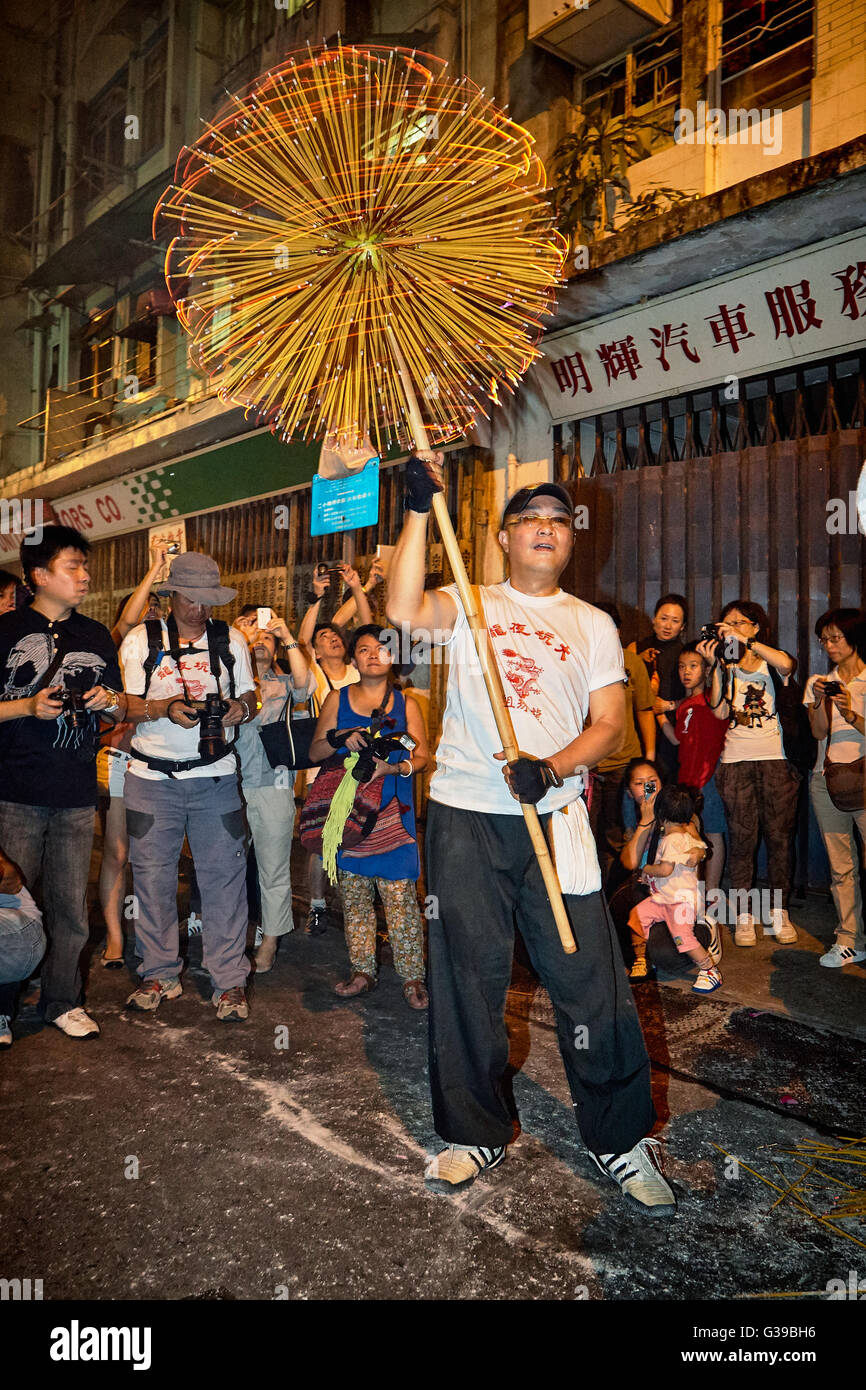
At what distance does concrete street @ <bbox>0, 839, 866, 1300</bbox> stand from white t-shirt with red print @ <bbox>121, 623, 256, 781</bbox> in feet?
4.16

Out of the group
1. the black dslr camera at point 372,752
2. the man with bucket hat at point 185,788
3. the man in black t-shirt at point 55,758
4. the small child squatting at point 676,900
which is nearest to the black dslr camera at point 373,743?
the black dslr camera at point 372,752

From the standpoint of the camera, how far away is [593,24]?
27.7 ft

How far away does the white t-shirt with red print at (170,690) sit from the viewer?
14.9 feet

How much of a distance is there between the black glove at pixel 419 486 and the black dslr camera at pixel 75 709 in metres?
2.11

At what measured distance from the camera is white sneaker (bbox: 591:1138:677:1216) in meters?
2.75

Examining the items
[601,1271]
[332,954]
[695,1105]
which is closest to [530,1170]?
[601,1271]

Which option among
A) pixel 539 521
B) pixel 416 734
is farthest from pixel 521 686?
pixel 416 734

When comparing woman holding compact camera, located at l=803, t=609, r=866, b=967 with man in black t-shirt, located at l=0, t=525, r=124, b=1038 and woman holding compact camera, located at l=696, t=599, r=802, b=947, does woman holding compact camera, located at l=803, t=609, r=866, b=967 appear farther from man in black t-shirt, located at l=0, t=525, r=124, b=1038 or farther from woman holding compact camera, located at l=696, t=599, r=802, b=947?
man in black t-shirt, located at l=0, t=525, r=124, b=1038

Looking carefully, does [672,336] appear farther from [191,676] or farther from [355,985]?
[355,985]

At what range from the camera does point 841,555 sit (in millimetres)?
6738

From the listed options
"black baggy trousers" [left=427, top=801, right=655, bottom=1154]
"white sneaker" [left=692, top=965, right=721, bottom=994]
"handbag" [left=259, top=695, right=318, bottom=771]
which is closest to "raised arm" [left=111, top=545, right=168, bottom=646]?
"handbag" [left=259, top=695, right=318, bottom=771]

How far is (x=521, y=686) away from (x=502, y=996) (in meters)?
1.05

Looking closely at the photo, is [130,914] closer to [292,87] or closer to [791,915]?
[791,915]

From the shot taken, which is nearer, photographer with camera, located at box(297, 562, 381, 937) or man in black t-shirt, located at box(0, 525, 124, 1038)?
man in black t-shirt, located at box(0, 525, 124, 1038)
